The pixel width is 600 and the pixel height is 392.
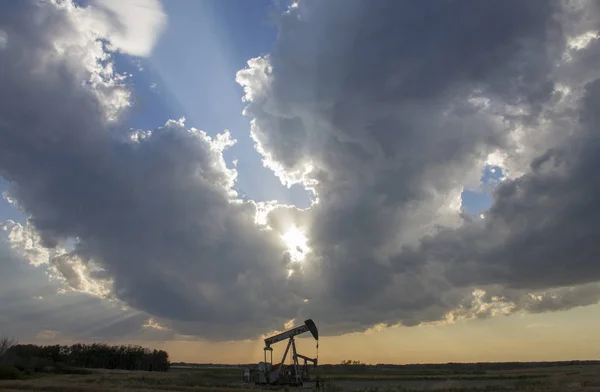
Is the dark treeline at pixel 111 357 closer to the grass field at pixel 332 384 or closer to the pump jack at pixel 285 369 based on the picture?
the grass field at pixel 332 384

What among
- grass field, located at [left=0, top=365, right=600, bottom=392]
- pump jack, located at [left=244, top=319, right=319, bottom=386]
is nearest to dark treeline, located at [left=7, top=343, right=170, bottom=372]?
grass field, located at [left=0, top=365, right=600, bottom=392]

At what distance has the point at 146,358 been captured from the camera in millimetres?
158000

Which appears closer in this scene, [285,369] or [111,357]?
[285,369]

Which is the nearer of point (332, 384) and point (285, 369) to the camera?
point (285, 369)

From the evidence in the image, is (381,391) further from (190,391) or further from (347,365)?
(347,365)

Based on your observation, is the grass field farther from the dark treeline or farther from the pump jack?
the dark treeline

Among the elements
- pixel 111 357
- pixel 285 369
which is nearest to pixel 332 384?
pixel 285 369

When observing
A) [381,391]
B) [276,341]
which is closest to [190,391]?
[276,341]

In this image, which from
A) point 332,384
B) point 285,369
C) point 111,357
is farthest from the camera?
point 111,357

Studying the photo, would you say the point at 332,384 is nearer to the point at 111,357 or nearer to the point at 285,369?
the point at 285,369

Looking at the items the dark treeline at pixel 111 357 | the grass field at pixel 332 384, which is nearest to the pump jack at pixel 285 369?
the grass field at pixel 332 384

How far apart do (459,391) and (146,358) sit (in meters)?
133

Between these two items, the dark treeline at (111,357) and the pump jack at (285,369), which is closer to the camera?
the pump jack at (285,369)

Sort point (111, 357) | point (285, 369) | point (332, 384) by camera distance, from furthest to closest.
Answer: point (111, 357) → point (332, 384) → point (285, 369)
